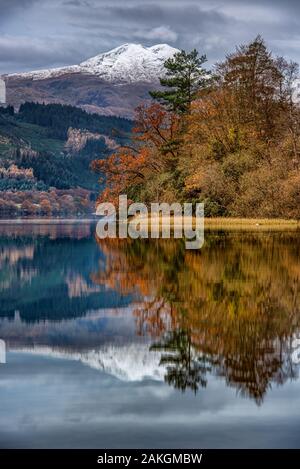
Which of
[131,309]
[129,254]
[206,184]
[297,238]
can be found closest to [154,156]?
[206,184]

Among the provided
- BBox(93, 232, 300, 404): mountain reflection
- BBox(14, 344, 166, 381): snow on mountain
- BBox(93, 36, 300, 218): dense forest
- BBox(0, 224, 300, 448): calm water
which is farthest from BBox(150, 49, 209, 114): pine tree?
BBox(14, 344, 166, 381): snow on mountain

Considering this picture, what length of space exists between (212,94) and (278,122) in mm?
6052

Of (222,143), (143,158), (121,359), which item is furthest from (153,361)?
(143,158)

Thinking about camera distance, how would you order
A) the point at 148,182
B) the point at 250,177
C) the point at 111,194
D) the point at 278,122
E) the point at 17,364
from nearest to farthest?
the point at 17,364 → the point at 250,177 → the point at 278,122 → the point at 148,182 → the point at 111,194

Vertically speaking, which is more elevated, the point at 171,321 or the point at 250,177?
the point at 250,177

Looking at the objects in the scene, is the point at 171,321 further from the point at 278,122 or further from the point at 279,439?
the point at 278,122

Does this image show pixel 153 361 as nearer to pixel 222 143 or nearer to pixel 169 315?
pixel 169 315

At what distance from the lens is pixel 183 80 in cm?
7931

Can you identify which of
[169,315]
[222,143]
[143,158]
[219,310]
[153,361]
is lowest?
[153,361]

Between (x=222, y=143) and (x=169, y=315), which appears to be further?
(x=222, y=143)

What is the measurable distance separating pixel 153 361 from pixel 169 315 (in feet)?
14.4

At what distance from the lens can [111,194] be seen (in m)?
82.1

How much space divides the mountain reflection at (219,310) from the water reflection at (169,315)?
0.02 metres

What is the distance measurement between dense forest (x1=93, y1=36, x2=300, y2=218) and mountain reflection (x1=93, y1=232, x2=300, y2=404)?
2946 cm
